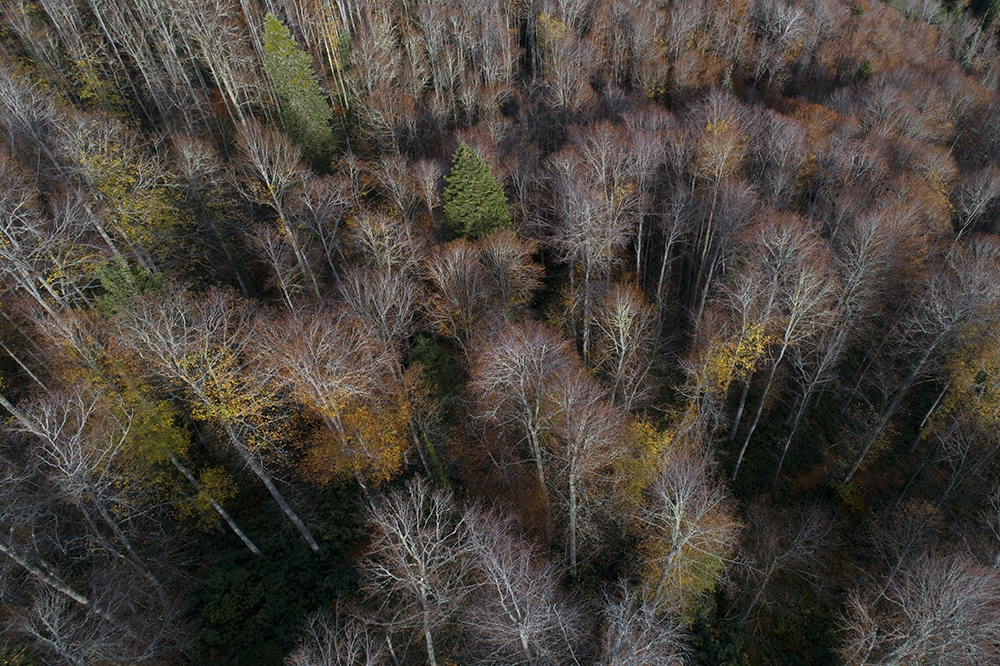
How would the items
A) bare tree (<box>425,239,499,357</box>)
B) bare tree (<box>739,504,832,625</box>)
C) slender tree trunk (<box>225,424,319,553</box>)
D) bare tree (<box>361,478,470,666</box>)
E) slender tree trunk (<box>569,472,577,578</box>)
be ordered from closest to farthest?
bare tree (<box>361,478,470,666</box>) → slender tree trunk (<box>225,424,319,553</box>) → slender tree trunk (<box>569,472,577,578</box>) → bare tree (<box>739,504,832,625</box>) → bare tree (<box>425,239,499,357</box>)

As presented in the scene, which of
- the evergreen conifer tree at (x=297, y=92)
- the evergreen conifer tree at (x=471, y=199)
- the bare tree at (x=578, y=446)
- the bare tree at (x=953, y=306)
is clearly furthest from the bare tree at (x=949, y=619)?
the evergreen conifer tree at (x=297, y=92)

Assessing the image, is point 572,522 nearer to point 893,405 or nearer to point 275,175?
point 893,405

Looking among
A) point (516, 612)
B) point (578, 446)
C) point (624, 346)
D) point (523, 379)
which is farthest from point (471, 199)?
point (516, 612)

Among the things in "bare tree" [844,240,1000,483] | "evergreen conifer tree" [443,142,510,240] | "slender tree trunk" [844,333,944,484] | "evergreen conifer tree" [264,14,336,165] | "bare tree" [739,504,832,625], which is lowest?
"bare tree" [739,504,832,625]

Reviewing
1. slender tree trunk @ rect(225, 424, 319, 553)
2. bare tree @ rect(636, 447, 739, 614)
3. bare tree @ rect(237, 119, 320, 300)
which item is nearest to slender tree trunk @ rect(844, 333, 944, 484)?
bare tree @ rect(636, 447, 739, 614)

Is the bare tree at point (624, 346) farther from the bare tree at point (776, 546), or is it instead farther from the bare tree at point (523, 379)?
the bare tree at point (776, 546)

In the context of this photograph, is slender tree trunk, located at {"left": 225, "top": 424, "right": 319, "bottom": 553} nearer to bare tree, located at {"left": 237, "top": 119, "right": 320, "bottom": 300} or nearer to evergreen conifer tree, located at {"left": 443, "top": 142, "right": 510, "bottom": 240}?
bare tree, located at {"left": 237, "top": 119, "right": 320, "bottom": 300}

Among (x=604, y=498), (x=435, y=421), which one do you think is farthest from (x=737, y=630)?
(x=435, y=421)
